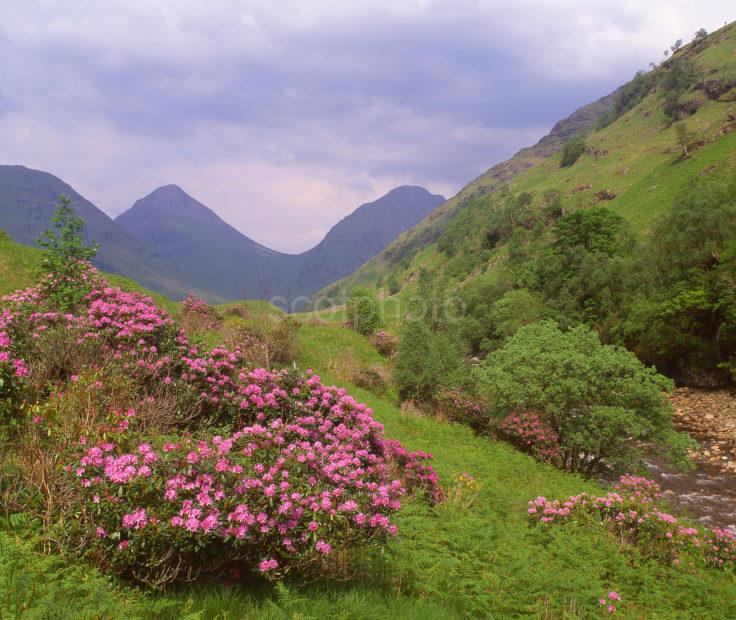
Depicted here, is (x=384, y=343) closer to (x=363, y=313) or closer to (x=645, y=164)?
(x=363, y=313)

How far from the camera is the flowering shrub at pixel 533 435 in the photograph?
656 inches

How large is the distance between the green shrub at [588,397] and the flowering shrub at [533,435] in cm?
36

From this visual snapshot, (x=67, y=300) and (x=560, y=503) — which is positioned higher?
(x=67, y=300)

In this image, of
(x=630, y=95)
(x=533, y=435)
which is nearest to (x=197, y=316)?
(x=533, y=435)

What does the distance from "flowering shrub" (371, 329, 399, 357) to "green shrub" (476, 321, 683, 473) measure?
1291cm

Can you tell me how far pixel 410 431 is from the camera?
1603 cm

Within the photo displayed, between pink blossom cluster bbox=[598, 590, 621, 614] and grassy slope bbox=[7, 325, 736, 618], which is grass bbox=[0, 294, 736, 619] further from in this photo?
pink blossom cluster bbox=[598, 590, 621, 614]

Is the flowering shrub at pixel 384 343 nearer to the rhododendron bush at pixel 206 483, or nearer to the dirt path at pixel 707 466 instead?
the dirt path at pixel 707 466

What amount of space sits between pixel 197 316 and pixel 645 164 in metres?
98.4

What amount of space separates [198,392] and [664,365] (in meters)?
37.6

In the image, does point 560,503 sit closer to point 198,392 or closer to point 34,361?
point 198,392

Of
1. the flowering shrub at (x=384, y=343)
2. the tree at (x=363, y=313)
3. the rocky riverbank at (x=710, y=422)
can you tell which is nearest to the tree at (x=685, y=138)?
the rocky riverbank at (x=710, y=422)

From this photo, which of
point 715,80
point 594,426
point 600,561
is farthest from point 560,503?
point 715,80

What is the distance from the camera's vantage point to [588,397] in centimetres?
1652
